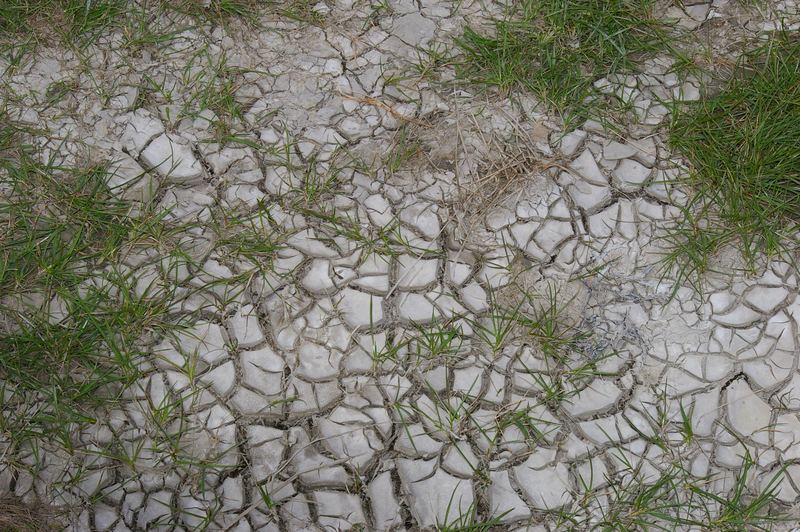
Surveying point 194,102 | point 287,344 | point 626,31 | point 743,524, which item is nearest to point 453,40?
point 626,31

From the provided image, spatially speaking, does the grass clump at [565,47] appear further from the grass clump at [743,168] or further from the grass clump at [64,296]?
the grass clump at [64,296]

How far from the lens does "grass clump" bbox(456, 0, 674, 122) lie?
2.92 m

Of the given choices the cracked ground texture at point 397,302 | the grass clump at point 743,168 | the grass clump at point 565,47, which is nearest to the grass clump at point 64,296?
the cracked ground texture at point 397,302

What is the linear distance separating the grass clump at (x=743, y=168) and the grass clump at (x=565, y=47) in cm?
35

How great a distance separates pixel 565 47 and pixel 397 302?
4.23ft

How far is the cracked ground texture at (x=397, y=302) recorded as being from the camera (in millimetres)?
2312

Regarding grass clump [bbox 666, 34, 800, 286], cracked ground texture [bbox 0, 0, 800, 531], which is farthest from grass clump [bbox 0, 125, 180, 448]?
grass clump [bbox 666, 34, 800, 286]

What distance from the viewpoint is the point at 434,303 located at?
2.58 meters

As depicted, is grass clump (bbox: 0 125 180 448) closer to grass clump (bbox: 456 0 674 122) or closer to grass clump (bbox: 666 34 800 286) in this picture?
grass clump (bbox: 456 0 674 122)

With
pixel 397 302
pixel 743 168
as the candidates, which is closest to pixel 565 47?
pixel 743 168

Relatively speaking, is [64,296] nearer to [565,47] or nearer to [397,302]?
[397,302]

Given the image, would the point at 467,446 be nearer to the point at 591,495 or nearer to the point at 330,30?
the point at 591,495

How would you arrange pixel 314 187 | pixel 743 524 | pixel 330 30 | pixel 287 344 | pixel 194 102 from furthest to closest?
pixel 330 30
pixel 194 102
pixel 314 187
pixel 287 344
pixel 743 524

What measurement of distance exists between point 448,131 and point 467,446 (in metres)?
1.23
